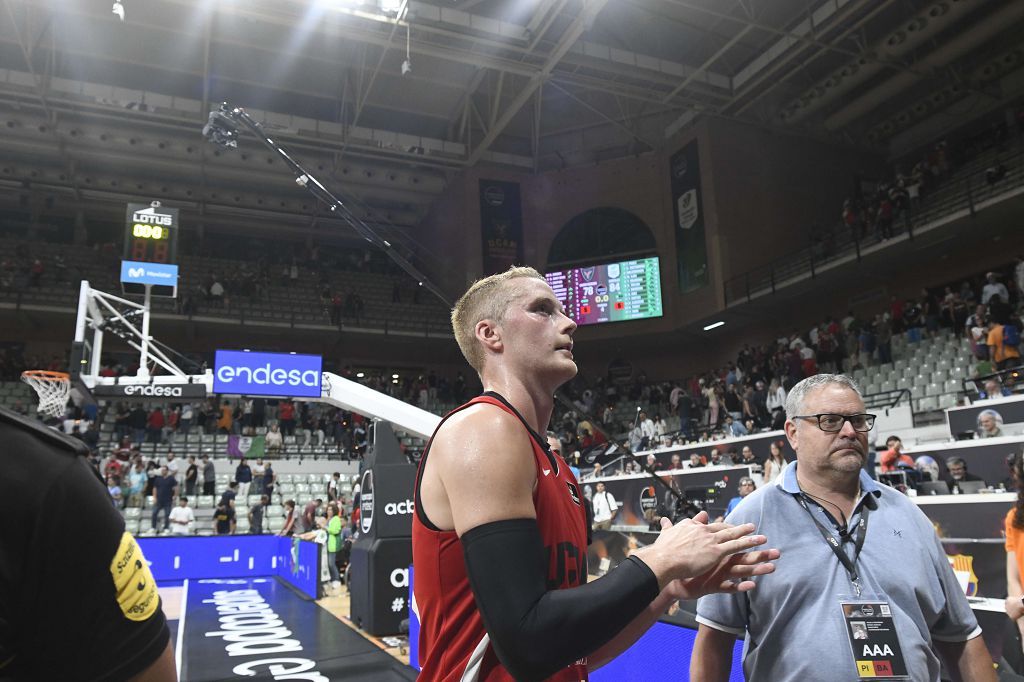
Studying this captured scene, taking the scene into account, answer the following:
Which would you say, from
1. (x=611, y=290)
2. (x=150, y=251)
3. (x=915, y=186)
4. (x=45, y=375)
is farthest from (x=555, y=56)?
(x=45, y=375)

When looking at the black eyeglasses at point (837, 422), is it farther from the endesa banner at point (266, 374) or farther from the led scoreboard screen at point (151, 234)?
the led scoreboard screen at point (151, 234)

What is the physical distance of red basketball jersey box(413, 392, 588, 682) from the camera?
1.62 meters

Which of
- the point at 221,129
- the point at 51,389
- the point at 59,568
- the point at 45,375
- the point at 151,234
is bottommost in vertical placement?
the point at 59,568

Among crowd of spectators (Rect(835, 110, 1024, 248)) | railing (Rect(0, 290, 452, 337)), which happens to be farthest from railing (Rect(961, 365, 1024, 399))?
railing (Rect(0, 290, 452, 337))

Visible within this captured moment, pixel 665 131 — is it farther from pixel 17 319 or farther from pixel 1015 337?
pixel 17 319

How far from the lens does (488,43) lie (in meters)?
19.1

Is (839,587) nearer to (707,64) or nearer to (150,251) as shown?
(150,251)

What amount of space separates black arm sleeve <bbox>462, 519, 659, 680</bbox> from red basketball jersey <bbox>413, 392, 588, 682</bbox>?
0.47 ft

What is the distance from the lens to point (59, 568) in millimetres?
951

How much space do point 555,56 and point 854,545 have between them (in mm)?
18838

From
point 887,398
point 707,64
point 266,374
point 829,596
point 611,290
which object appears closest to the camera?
point 829,596

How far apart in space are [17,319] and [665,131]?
2343 centimetres

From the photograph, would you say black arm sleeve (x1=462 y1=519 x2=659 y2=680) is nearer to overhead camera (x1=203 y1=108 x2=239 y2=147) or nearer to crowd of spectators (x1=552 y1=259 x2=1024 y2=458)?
overhead camera (x1=203 y1=108 x2=239 y2=147)

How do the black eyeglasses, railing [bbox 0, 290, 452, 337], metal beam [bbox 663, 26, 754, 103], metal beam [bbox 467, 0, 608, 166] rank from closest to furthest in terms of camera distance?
the black eyeglasses < metal beam [bbox 467, 0, 608, 166] < metal beam [bbox 663, 26, 754, 103] < railing [bbox 0, 290, 452, 337]
